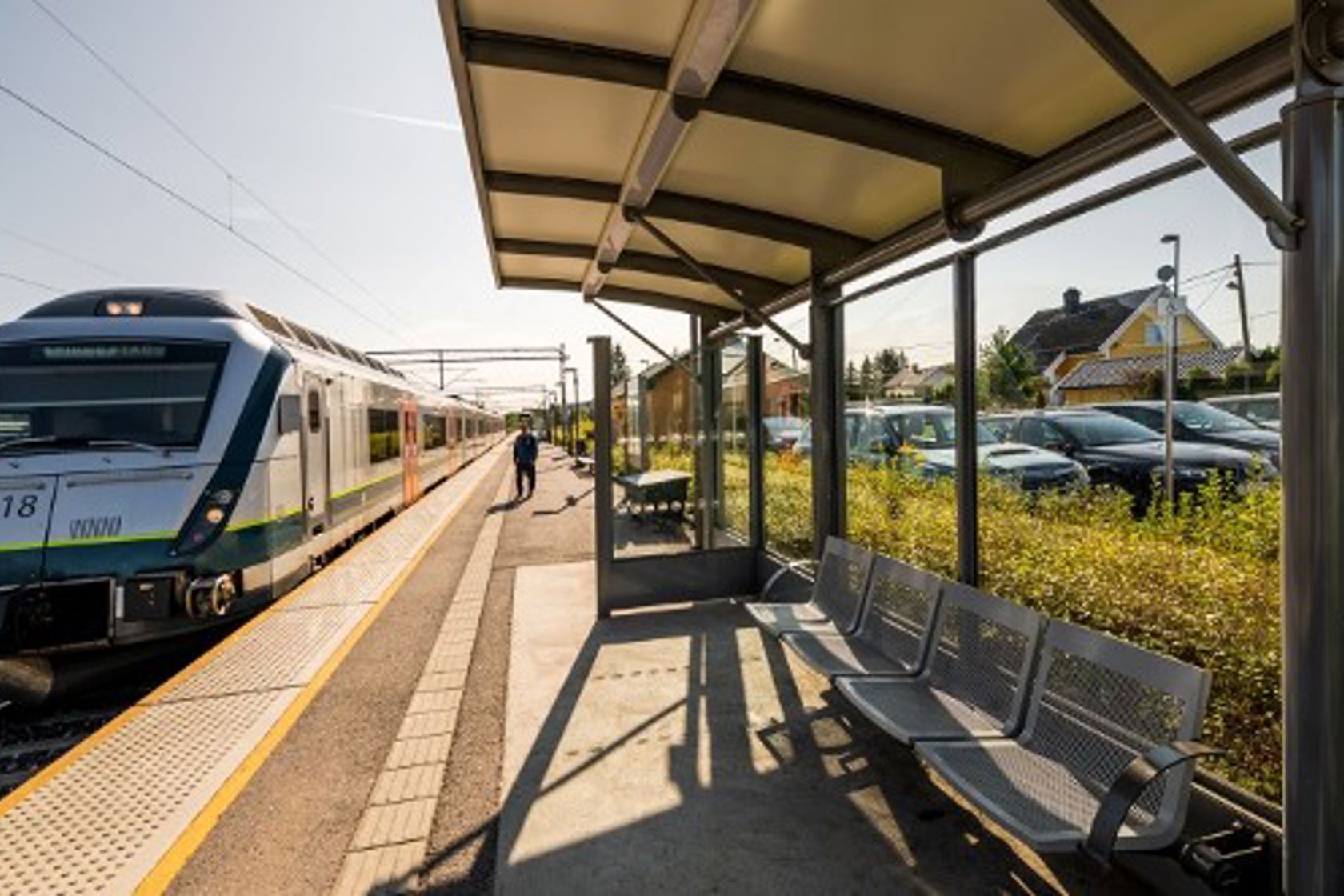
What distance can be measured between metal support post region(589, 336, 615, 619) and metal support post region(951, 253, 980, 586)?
2.92 metres

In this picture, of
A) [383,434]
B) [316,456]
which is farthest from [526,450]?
[316,456]

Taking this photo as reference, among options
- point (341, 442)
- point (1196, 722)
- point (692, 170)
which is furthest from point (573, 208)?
point (341, 442)

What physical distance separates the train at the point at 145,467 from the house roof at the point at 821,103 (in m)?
2.85

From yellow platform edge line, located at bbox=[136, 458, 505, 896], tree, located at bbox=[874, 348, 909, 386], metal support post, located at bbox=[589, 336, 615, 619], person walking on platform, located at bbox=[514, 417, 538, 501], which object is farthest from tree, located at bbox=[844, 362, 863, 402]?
person walking on platform, located at bbox=[514, 417, 538, 501]

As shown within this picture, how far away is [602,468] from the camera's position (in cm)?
641

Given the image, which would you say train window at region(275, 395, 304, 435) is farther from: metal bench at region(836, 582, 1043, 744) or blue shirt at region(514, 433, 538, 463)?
blue shirt at region(514, 433, 538, 463)

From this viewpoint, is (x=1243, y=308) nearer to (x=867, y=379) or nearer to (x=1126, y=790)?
(x=1126, y=790)

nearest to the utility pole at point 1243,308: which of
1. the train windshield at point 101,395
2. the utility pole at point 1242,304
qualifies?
the utility pole at point 1242,304

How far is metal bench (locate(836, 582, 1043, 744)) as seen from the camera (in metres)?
3.15

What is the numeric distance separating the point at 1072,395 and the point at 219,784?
177 inches

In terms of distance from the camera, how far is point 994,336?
13.6 ft

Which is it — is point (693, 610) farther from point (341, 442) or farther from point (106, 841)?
point (341, 442)

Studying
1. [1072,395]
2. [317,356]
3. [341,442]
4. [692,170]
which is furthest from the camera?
[341,442]

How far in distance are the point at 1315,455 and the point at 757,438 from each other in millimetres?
5379
